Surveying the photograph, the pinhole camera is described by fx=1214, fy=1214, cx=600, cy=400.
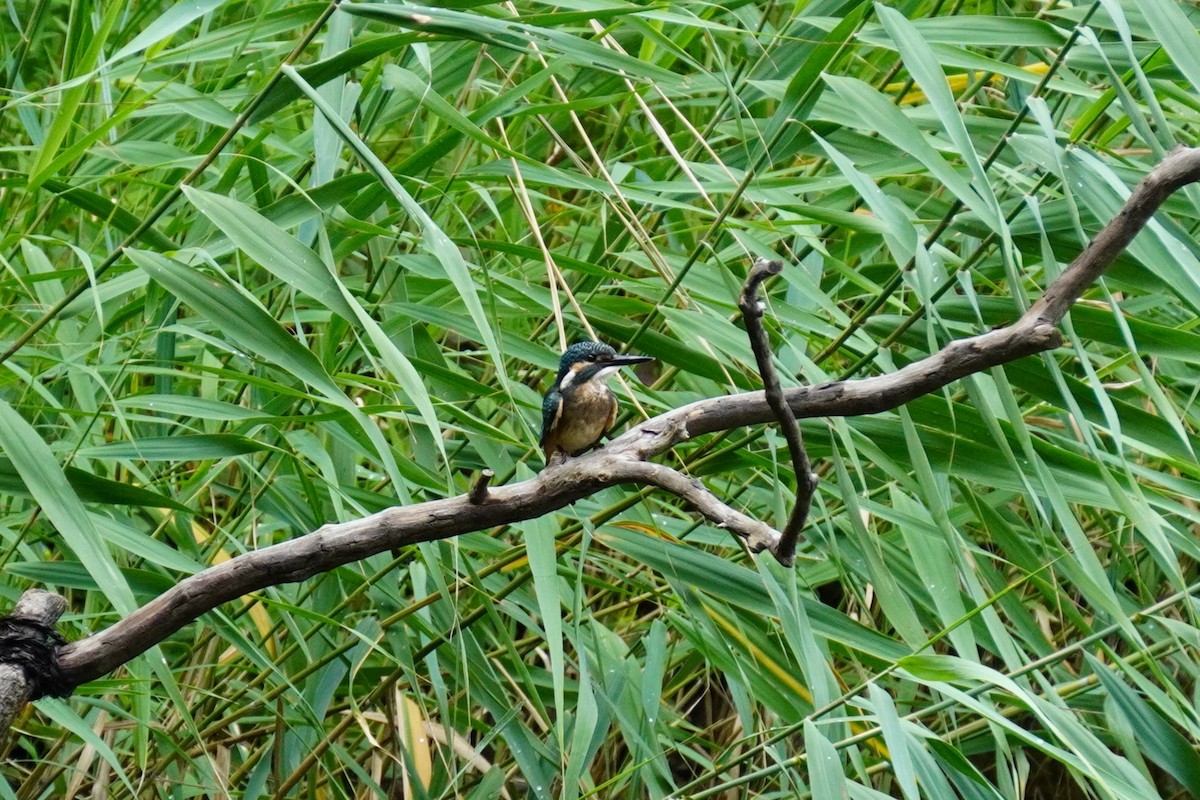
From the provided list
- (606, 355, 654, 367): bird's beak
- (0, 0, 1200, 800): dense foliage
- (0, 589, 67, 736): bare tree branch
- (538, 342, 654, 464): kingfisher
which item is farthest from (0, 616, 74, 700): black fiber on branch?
(606, 355, 654, 367): bird's beak

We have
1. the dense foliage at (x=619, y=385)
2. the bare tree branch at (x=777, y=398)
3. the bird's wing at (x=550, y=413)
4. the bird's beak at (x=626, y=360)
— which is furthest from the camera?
the bird's wing at (x=550, y=413)

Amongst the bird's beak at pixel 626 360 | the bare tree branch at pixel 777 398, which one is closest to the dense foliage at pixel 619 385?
the bird's beak at pixel 626 360

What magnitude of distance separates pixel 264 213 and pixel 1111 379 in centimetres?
213

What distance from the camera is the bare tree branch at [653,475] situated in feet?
4.85

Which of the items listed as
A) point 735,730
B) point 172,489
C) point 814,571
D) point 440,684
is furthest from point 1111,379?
point 172,489

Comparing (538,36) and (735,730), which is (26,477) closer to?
(538,36)

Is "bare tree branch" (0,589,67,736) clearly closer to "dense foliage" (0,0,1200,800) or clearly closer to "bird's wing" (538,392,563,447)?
"dense foliage" (0,0,1200,800)

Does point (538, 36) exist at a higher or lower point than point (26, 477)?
higher

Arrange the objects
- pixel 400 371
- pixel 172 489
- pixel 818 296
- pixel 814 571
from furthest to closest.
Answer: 1. pixel 172 489
2. pixel 814 571
3. pixel 818 296
4. pixel 400 371

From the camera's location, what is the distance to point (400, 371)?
139 cm

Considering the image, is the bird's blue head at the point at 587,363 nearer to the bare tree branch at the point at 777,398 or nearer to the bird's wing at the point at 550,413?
the bird's wing at the point at 550,413

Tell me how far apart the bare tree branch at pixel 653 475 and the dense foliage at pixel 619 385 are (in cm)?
6

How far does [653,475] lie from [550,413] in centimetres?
81

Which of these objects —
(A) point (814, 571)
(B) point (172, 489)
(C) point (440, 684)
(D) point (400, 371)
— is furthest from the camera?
(B) point (172, 489)
